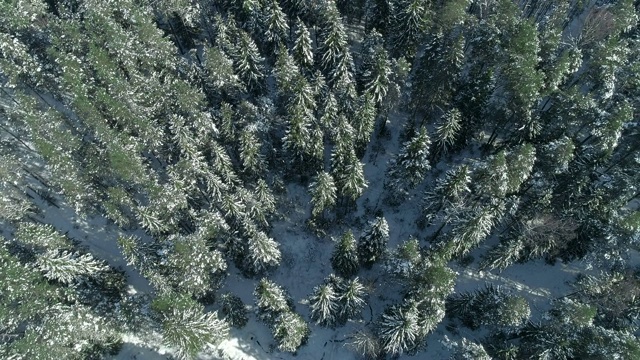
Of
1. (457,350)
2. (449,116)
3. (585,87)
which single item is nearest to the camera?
(457,350)

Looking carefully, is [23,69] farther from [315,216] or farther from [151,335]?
[315,216]

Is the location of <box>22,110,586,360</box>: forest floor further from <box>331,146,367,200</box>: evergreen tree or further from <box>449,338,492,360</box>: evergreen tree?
<box>331,146,367,200</box>: evergreen tree

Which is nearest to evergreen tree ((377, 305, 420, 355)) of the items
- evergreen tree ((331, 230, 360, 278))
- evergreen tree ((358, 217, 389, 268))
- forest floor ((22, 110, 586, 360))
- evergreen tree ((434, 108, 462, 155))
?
forest floor ((22, 110, 586, 360))

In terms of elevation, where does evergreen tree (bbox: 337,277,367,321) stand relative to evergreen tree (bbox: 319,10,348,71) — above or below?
below

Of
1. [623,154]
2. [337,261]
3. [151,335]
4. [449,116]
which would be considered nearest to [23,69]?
[151,335]

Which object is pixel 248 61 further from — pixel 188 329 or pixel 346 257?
pixel 188 329

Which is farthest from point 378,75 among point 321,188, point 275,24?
point 321,188
